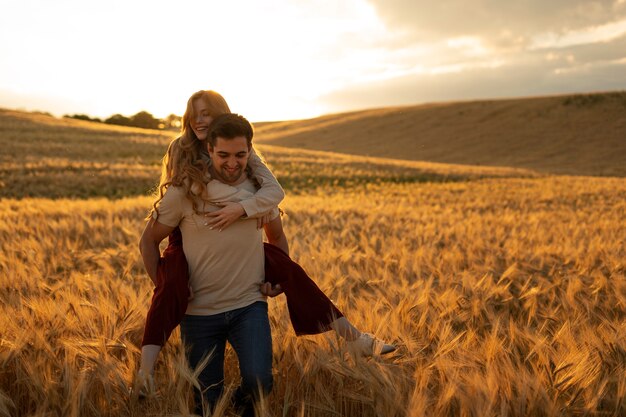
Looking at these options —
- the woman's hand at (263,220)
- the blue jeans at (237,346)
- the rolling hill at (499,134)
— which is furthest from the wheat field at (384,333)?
the rolling hill at (499,134)

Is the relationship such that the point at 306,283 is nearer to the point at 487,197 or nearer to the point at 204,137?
the point at 204,137

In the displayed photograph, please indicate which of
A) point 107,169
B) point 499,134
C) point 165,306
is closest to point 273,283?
point 165,306

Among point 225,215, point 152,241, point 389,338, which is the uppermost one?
point 225,215

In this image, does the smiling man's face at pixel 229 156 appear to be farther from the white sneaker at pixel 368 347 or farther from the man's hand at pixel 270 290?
the white sneaker at pixel 368 347

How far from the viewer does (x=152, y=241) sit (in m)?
2.57

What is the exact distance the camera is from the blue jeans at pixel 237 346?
7.22 feet

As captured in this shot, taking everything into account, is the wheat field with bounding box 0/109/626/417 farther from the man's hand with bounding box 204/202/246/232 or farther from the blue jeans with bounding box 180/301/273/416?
the man's hand with bounding box 204/202/246/232

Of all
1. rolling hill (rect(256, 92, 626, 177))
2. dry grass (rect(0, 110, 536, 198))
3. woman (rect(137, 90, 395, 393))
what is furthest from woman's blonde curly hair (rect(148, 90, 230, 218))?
rolling hill (rect(256, 92, 626, 177))

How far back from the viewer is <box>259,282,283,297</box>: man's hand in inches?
99.8

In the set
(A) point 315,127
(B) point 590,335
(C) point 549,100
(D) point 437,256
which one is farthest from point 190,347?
(A) point 315,127

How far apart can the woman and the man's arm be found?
31 mm

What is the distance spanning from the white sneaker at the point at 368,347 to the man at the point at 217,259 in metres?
0.39

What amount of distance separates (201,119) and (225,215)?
1.76 feet

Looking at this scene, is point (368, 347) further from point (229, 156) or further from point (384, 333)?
point (229, 156)
